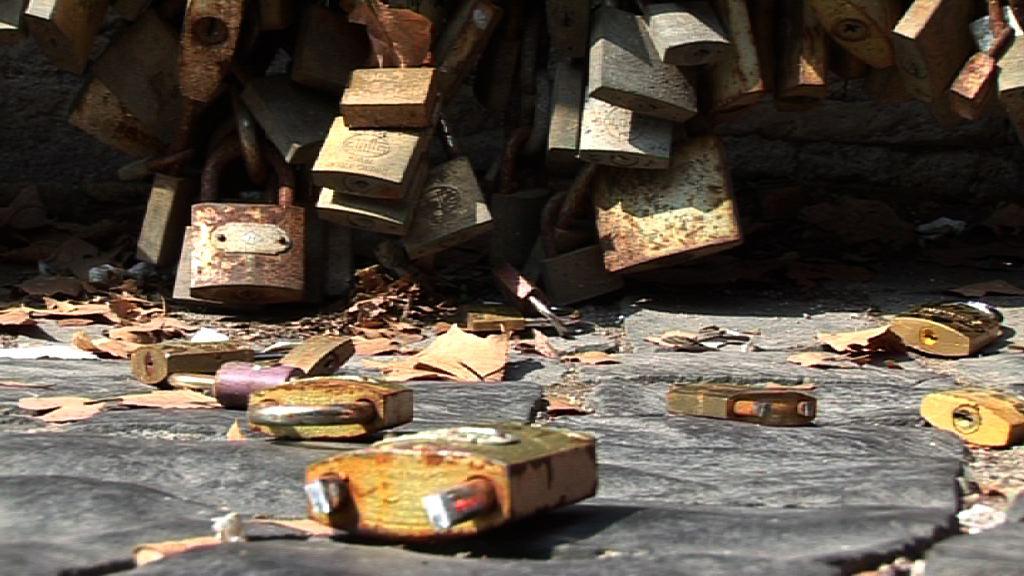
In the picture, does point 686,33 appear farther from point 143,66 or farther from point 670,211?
point 143,66

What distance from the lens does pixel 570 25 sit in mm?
3537

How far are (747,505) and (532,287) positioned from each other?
1886 mm

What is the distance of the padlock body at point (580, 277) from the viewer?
357 cm

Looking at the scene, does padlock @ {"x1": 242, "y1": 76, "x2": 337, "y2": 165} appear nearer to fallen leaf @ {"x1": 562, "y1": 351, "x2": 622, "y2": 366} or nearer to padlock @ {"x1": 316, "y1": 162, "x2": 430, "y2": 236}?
padlock @ {"x1": 316, "y1": 162, "x2": 430, "y2": 236}

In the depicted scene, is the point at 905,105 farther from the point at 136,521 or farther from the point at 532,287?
Answer: the point at 136,521

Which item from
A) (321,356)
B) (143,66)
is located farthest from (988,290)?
(143,66)

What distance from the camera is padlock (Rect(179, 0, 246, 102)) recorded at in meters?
3.41

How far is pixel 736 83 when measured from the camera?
338 centimetres

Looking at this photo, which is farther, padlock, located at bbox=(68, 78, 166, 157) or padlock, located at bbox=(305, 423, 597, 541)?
padlock, located at bbox=(68, 78, 166, 157)

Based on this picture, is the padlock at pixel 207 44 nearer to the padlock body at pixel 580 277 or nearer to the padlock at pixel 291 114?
the padlock at pixel 291 114

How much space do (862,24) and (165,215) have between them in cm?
168

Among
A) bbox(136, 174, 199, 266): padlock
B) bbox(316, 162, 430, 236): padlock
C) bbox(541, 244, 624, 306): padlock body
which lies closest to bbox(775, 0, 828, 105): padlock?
bbox(541, 244, 624, 306): padlock body

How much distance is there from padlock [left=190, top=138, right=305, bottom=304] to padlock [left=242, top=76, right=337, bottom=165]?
5.2 inches

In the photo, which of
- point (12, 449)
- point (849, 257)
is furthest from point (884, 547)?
point (849, 257)
